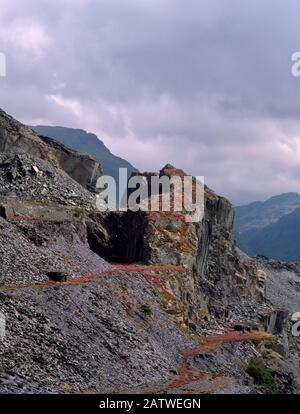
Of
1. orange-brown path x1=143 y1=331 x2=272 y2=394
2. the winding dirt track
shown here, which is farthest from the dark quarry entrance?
orange-brown path x1=143 y1=331 x2=272 y2=394

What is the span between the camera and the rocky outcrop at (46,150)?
261ft

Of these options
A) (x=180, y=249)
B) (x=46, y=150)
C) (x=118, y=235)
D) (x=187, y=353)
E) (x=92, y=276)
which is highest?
(x=46, y=150)

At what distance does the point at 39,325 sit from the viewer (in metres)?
34.8

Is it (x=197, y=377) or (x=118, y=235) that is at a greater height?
(x=118, y=235)

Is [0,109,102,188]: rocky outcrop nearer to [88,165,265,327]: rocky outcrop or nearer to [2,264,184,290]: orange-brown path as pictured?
[88,165,265,327]: rocky outcrop

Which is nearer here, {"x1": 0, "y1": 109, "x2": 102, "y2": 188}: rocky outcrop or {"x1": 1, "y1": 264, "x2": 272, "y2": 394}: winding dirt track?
{"x1": 1, "y1": 264, "x2": 272, "y2": 394}: winding dirt track

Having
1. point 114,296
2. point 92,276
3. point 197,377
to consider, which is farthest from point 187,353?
point 92,276

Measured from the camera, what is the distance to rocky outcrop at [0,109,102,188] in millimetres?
79625

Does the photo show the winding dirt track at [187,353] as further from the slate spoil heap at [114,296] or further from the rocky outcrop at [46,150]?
the rocky outcrop at [46,150]

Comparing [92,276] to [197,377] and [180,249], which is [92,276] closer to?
[197,377]

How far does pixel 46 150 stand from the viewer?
3300 inches

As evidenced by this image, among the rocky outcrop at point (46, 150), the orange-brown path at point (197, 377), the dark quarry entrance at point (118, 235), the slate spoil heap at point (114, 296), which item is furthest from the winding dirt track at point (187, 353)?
the rocky outcrop at point (46, 150)

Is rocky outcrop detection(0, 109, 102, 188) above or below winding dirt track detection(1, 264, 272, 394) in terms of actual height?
above
